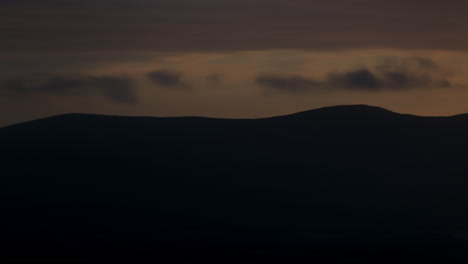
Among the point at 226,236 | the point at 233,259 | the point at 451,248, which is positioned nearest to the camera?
the point at 233,259

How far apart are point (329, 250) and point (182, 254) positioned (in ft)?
114

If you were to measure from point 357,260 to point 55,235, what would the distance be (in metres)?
78.0

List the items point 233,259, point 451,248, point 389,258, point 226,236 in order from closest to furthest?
point 233,259 < point 389,258 < point 451,248 < point 226,236

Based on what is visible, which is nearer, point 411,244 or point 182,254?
point 182,254

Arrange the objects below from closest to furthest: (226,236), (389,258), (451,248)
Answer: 1. (389,258)
2. (451,248)
3. (226,236)

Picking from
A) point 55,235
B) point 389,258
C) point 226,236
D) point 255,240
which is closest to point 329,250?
point 389,258

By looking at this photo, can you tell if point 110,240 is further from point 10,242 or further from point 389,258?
point 389,258

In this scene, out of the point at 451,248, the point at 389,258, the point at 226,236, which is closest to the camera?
the point at 389,258

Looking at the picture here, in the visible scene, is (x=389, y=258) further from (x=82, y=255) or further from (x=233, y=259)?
(x=82, y=255)

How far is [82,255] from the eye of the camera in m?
142

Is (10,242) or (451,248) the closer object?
(10,242)

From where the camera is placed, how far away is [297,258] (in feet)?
477

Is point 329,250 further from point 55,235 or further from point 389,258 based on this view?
point 55,235

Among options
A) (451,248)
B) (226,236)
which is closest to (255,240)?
(226,236)
